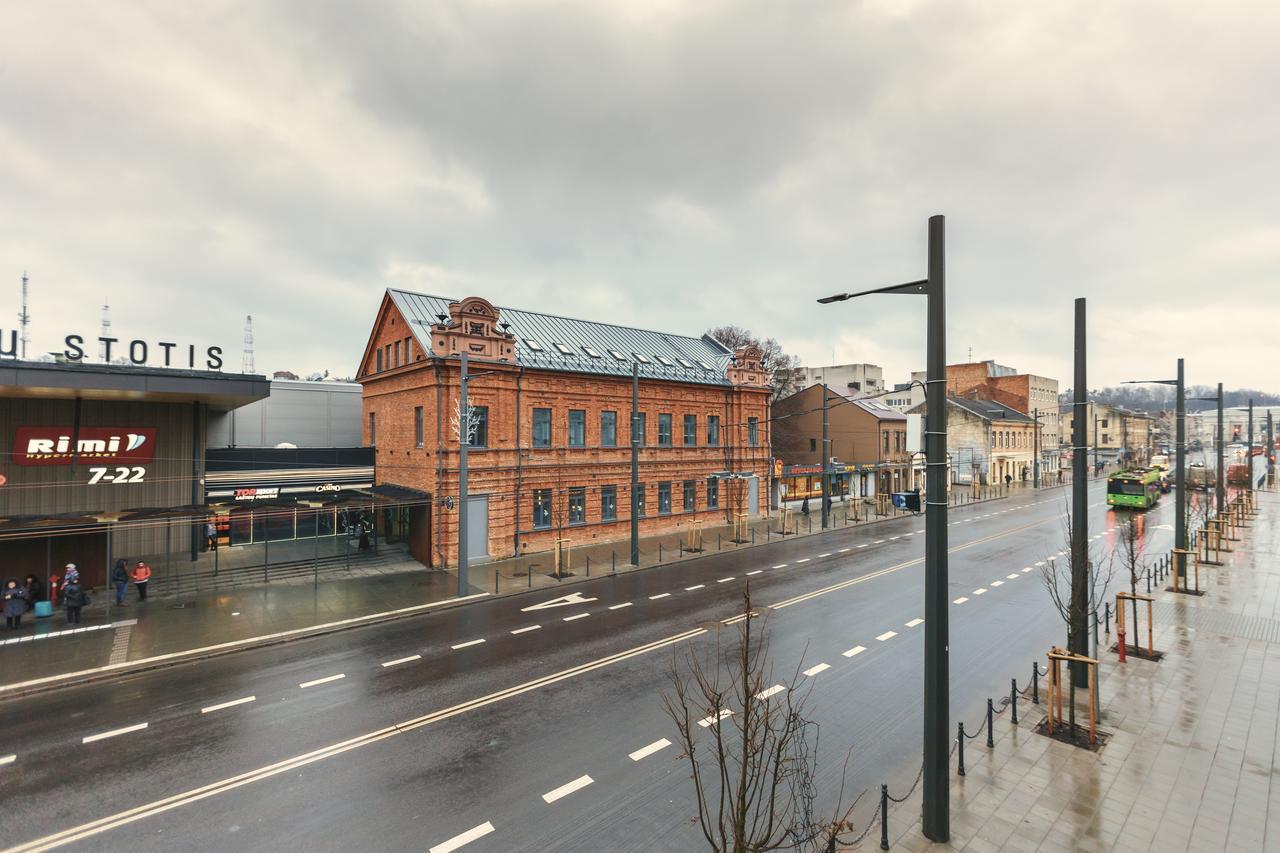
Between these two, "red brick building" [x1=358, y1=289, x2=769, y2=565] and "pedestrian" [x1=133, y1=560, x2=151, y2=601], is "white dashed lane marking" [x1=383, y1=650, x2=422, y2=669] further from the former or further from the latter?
"pedestrian" [x1=133, y1=560, x2=151, y2=601]

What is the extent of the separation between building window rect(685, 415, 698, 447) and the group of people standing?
80.5 feet

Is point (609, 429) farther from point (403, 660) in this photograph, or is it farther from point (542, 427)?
point (403, 660)

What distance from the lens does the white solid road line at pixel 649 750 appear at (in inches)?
377

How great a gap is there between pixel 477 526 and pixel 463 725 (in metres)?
15.1

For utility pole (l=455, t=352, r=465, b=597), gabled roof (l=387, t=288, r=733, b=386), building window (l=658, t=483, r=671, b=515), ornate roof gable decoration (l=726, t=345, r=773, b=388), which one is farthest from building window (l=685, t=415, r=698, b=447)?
utility pole (l=455, t=352, r=465, b=597)

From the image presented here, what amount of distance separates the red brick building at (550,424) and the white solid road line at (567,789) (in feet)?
51.0

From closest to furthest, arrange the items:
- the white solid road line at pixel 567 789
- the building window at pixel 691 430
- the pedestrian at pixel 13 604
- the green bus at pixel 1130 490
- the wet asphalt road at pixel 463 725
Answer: the wet asphalt road at pixel 463 725
the white solid road line at pixel 567 789
the pedestrian at pixel 13 604
the building window at pixel 691 430
the green bus at pixel 1130 490

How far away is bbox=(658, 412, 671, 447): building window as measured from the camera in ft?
107

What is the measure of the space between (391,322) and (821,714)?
1029 inches

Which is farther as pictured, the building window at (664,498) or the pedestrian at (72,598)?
the building window at (664,498)

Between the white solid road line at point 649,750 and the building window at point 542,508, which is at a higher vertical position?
the building window at point 542,508

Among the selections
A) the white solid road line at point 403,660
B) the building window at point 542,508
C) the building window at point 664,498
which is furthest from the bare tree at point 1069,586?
the building window at point 542,508

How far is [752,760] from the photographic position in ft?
24.6

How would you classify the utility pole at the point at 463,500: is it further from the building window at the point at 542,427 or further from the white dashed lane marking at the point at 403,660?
the building window at the point at 542,427
